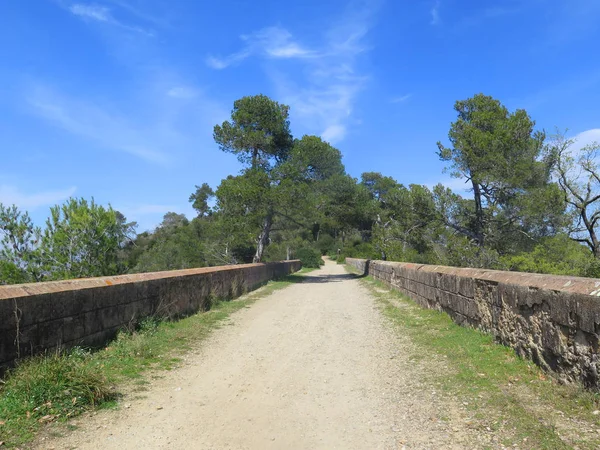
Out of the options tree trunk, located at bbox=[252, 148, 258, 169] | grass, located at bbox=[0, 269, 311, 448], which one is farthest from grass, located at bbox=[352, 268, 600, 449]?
tree trunk, located at bbox=[252, 148, 258, 169]

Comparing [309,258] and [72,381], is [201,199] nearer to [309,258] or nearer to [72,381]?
[309,258]

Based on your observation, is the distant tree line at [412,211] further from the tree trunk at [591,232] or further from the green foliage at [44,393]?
the green foliage at [44,393]

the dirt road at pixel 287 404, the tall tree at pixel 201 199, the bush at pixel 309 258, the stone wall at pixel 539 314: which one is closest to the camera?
the dirt road at pixel 287 404

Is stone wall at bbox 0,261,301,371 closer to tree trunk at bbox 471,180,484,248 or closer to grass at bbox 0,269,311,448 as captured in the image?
grass at bbox 0,269,311,448

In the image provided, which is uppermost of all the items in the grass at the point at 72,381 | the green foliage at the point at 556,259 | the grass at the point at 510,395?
the green foliage at the point at 556,259

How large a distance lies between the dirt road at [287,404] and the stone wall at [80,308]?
135 cm

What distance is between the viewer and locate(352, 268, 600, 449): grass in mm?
3414

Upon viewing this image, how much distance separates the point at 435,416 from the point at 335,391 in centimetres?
118

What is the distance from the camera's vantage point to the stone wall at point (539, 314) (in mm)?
4027

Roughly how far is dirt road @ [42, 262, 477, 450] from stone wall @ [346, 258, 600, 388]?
120cm

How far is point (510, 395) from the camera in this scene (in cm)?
434

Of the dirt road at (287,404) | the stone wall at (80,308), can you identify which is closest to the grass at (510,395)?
the dirt road at (287,404)

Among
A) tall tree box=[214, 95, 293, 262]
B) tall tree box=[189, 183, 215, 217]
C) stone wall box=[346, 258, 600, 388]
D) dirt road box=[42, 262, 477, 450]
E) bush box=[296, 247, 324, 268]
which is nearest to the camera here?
dirt road box=[42, 262, 477, 450]

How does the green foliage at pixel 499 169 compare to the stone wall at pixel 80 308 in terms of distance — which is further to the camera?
the green foliage at pixel 499 169
